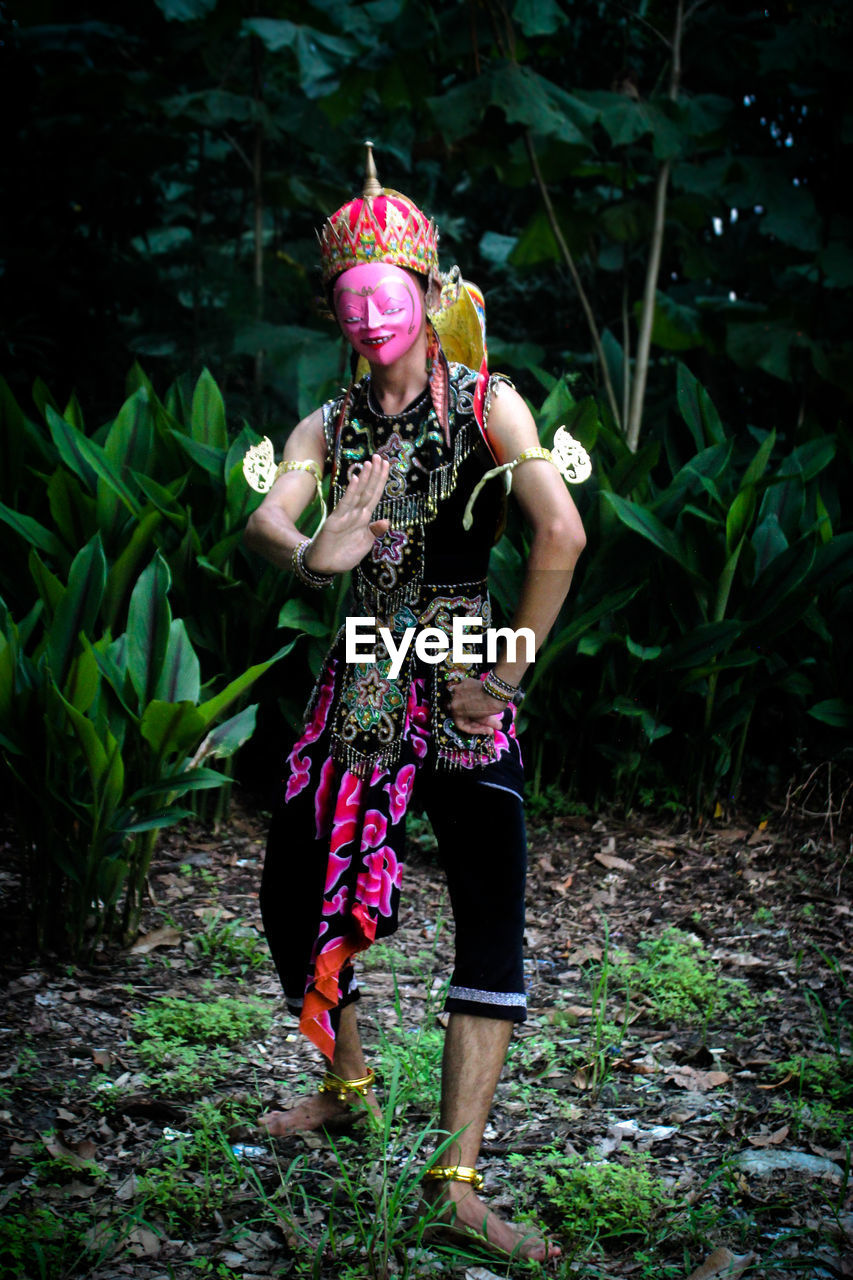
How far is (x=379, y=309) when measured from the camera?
1.89 m

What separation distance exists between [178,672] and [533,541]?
108 cm

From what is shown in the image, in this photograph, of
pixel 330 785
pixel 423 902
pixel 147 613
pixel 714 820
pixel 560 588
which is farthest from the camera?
pixel 714 820

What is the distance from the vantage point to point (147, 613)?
265cm

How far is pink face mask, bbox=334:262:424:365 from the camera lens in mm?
1897

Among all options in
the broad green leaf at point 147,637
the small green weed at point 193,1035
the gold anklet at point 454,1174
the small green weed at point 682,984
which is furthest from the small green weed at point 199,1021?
the small green weed at point 682,984

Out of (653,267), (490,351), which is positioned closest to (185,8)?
(490,351)

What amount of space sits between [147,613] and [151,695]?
0.59 ft

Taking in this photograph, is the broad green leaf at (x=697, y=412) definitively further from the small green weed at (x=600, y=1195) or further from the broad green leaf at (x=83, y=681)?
the small green weed at (x=600, y=1195)

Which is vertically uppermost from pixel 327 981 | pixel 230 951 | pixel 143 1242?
pixel 327 981

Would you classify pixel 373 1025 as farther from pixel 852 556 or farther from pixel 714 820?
pixel 852 556

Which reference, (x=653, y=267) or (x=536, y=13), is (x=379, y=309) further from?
(x=653, y=267)

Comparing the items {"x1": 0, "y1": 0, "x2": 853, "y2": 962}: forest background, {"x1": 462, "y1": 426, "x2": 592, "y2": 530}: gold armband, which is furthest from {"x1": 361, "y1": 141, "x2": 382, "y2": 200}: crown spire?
{"x1": 462, "y1": 426, "x2": 592, "y2": 530}: gold armband

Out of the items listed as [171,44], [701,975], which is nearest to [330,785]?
[701,975]

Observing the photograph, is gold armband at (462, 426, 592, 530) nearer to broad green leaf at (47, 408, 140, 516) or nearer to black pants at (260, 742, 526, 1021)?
black pants at (260, 742, 526, 1021)
